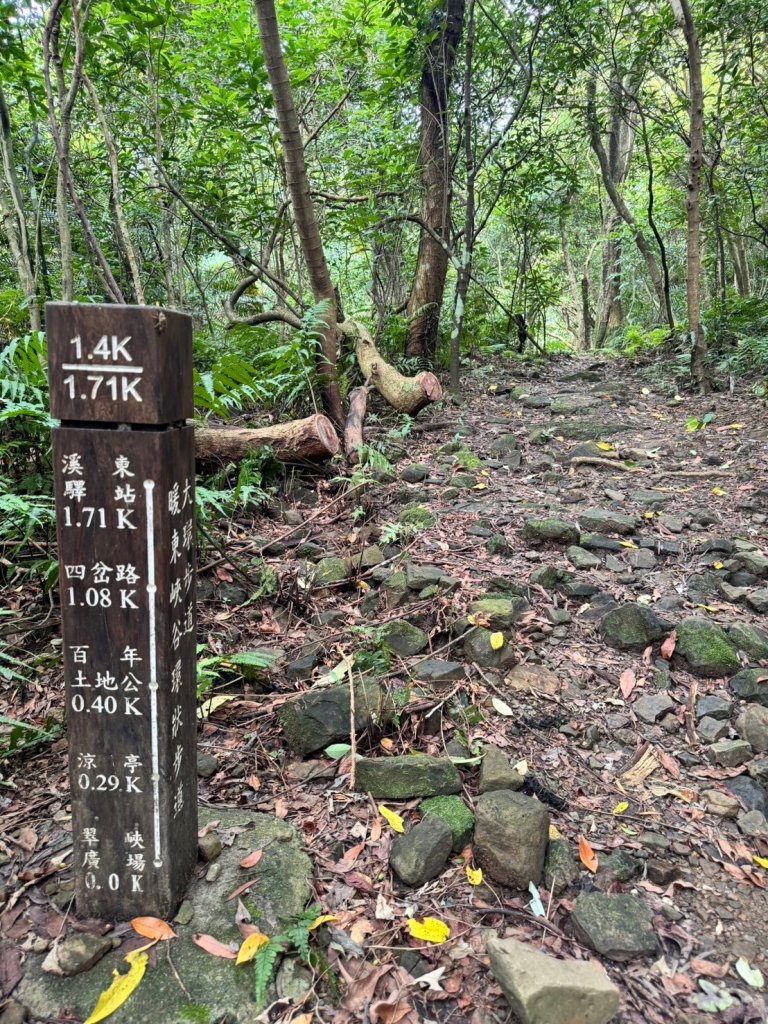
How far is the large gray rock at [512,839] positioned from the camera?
7.72ft

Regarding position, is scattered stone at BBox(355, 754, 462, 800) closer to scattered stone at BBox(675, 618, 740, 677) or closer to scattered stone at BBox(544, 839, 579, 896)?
scattered stone at BBox(544, 839, 579, 896)

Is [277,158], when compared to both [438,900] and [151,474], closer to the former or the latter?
[151,474]

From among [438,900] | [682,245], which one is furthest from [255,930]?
[682,245]

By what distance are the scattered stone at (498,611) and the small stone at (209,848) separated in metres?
1.83

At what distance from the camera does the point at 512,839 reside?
93.7 inches

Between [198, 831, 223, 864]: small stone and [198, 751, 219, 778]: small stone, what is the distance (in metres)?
0.45

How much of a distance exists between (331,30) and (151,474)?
29.3ft

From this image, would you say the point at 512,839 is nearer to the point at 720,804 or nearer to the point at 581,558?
the point at 720,804

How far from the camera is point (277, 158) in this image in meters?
8.59

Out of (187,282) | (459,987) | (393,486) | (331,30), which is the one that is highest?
(331,30)

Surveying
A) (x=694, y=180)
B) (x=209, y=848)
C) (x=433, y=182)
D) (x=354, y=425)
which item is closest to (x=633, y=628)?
(x=209, y=848)

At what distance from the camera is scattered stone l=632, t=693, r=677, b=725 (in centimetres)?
324

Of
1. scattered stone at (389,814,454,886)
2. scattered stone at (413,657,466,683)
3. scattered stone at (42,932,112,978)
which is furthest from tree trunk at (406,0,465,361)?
scattered stone at (42,932,112,978)

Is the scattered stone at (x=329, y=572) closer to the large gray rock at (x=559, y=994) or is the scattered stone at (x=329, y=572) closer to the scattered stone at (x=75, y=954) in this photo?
the scattered stone at (x=75, y=954)
